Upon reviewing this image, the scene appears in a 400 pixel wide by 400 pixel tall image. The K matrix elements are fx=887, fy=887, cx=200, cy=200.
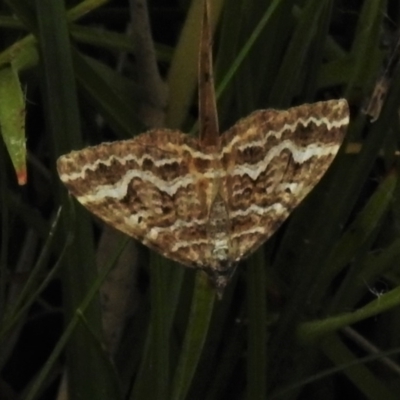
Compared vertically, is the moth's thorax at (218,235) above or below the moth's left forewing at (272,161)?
below

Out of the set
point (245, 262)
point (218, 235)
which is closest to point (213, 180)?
point (218, 235)

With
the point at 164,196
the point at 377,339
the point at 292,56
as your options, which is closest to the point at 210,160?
the point at 164,196

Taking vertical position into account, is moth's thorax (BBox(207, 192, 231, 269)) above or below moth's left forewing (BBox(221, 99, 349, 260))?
below

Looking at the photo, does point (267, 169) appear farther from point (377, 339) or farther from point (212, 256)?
point (377, 339)

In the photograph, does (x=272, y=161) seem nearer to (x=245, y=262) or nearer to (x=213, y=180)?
(x=213, y=180)
